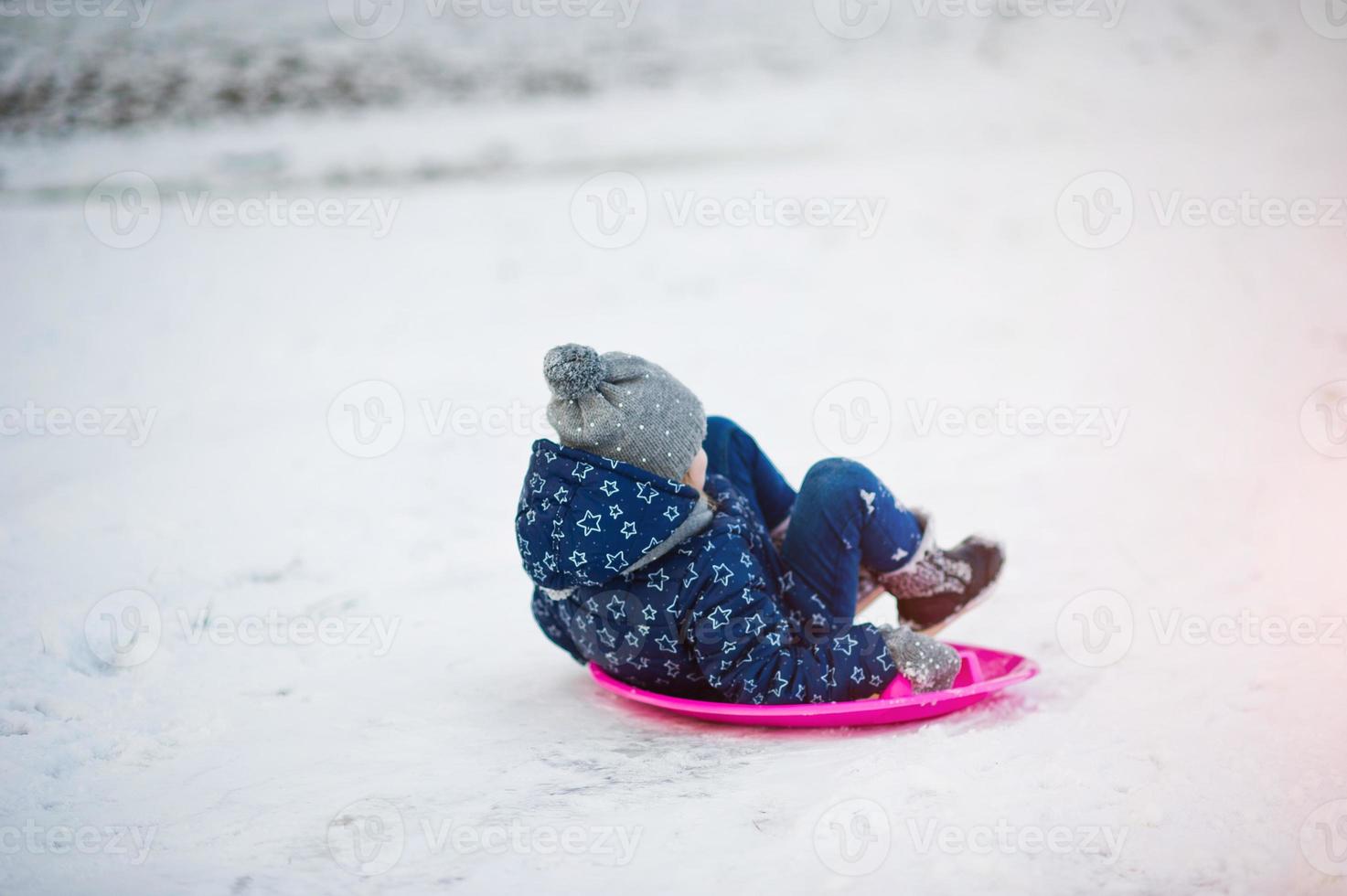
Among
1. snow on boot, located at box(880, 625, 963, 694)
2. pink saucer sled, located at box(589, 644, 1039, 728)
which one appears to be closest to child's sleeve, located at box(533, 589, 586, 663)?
pink saucer sled, located at box(589, 644, 1039, 728)

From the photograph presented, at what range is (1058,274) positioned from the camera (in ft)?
19.4

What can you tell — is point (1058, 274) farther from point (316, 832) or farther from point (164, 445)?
point (316, 832)

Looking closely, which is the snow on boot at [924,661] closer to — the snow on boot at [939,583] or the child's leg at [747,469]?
the snow on boot at [939,583]

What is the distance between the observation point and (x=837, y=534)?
95.7 inches

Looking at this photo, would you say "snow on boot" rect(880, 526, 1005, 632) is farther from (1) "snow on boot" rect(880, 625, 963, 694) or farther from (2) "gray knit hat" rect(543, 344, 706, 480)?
(2) "gray knit hat" rect(543, 344, 706, 480)

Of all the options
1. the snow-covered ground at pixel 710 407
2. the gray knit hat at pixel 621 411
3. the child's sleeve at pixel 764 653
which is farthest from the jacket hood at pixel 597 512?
the snow-covered ground at pixel 710 407

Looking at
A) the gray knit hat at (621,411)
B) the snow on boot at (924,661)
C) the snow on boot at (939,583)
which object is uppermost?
the gray knit hat at (621,411)

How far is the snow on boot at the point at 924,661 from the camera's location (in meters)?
2.29

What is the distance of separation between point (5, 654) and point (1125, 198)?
631 centimetres

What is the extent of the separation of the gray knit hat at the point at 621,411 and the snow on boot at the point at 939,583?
668 mm

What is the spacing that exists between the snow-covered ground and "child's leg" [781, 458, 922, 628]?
0.32m

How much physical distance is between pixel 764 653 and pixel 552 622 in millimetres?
560

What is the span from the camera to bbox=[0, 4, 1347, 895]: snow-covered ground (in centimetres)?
195

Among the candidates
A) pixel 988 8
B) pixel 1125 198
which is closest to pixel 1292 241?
pixel 1125 198
